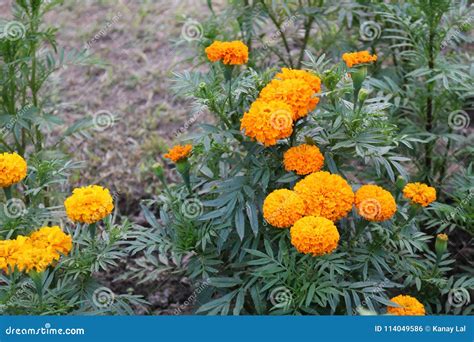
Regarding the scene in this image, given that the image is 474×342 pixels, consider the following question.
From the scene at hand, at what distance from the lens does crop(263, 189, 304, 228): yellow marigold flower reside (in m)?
2.23

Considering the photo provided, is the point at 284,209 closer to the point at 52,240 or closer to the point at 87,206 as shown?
the point at 87,206

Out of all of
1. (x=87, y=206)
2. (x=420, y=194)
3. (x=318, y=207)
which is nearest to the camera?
(x=318, y=207)

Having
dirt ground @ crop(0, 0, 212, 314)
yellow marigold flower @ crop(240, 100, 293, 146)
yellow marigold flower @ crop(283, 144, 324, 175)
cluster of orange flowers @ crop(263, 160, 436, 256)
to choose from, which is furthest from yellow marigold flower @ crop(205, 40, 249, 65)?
dirt ground @ crop(0, 0, 212, 314)

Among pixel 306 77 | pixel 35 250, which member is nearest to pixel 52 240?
pixel 35 250

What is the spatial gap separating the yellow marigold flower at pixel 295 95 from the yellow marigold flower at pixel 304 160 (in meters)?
0.12

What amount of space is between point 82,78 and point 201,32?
6.29 ft

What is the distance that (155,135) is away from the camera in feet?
14.6

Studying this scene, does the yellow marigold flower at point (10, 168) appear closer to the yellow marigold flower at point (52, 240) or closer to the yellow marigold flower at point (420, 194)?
the yellow marigold flower at point (52, 240)

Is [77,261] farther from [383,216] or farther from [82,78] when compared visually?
[82,78]

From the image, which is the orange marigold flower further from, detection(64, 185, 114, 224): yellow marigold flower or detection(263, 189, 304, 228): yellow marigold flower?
detection(64, 185, 114, 224): yellow marigold flower

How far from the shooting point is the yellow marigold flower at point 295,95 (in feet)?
7.59

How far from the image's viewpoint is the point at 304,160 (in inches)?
93.3

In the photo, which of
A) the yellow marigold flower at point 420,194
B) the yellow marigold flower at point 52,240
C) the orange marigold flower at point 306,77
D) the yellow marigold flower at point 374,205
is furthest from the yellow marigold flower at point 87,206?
the yellow marigold flower at point 420,194

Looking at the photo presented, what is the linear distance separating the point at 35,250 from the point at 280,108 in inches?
38.1
